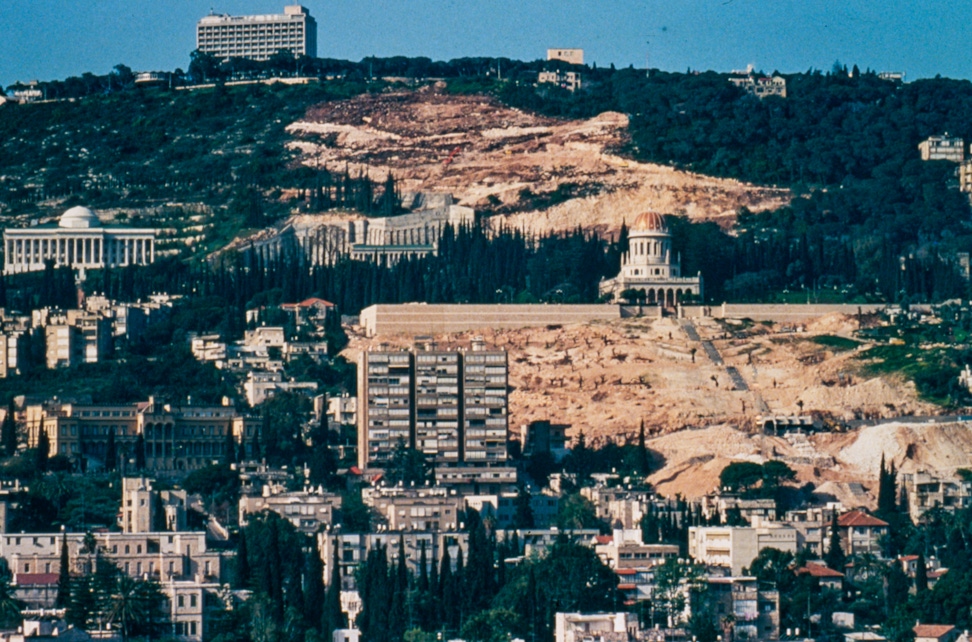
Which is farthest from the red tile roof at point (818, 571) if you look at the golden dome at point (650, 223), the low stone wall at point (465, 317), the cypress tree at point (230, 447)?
the golden dome at point (650, 223)

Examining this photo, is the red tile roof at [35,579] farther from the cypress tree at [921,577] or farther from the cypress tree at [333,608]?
the cypress tree at [921,577]

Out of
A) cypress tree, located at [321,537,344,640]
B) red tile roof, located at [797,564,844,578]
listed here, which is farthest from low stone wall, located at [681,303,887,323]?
cypress tree, located at [321,537,344,640]

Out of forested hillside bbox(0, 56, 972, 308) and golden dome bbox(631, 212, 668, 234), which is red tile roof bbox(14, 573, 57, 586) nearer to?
forested hillside bbox(0, 56, 972, 308)

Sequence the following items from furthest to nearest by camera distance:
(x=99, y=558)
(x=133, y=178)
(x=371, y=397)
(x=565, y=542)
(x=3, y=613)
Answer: (x=133, y=178)
(x=371, y=397)
(x=565, y=542)
(x=99, y=558)
(x=3, y=613)

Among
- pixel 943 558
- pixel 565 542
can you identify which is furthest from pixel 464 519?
pixel 943 558

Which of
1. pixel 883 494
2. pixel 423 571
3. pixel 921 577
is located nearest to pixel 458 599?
pixel 423 571

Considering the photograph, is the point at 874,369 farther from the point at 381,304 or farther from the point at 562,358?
the point at 381,304
